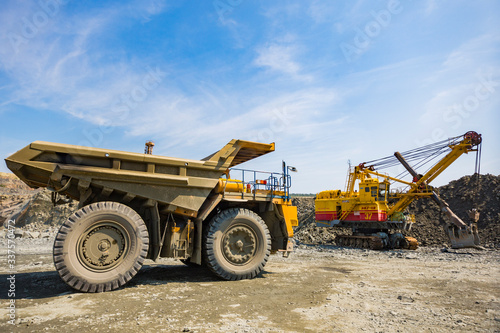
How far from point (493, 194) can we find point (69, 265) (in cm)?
2796

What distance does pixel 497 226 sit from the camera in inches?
A: 799

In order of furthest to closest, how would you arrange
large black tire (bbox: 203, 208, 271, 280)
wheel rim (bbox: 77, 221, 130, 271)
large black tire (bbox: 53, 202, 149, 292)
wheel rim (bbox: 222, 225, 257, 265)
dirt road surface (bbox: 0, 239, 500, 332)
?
wheel rim (bbox: 222, 225, 257, 265) < large black tire (bbox: 203, 208, 271, 280) < wheel rim (bbox: 77, 221, 130, 271) < large black tire (bbox: 53, 202, 149, 292) < dirt road surface (bbox: 0, 239, 500, 332)

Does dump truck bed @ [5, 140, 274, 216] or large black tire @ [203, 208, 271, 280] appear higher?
dump truck bed @ [5, 140, 274, 216]

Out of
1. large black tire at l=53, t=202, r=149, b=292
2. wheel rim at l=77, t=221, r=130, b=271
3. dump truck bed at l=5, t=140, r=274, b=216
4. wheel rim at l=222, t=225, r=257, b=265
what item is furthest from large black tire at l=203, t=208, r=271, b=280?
wheel rim at l=77, t=221, r=130, b=271

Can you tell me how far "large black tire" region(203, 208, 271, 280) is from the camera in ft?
25.1

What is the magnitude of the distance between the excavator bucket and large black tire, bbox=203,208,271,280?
1408 cm

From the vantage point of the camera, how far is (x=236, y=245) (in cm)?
798

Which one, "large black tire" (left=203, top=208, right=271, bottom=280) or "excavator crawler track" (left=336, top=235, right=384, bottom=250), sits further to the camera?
"excavator crawler track" (left=336, top=235, right=384, bottom=250)

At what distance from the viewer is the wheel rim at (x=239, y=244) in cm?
786

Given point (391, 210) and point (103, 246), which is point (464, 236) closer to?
point (391, 210)

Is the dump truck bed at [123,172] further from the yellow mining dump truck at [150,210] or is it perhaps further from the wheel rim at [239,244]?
the wheel rim at [239,244]

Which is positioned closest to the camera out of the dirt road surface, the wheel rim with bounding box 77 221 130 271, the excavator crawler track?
the dirt road surface

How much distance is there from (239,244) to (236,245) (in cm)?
10

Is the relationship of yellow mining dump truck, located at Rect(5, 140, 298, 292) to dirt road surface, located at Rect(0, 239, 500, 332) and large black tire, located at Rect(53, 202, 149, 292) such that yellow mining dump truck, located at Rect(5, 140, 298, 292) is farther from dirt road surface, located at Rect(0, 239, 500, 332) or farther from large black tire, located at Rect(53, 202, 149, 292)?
dirt road surface, located at Rect(0, 239, 500, 332)
